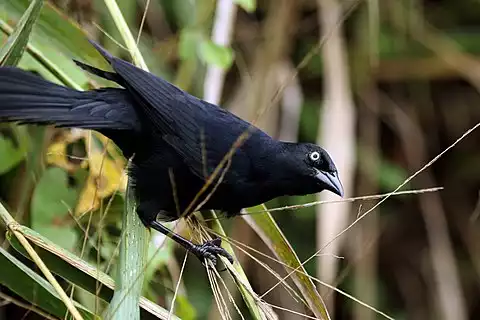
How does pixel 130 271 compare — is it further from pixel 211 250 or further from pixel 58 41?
pixel 58 41

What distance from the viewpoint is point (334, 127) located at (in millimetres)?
3584

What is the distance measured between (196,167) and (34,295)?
51 cm

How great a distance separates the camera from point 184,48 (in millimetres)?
2809

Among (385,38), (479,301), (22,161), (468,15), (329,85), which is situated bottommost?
(22,161)

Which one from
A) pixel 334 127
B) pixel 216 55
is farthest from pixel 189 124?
pixel 334 127

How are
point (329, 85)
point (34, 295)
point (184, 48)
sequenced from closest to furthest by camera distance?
1. point (34, 295)
2. point (184, 48)
3. point (329, 85)

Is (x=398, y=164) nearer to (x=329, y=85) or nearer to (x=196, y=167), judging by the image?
(x=329, y=85)

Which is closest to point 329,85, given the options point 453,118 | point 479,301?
point 453,118

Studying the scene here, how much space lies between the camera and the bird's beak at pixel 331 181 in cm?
208

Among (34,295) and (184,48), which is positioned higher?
(184,48)

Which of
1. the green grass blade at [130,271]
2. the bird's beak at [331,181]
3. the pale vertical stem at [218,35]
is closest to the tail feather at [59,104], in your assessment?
the green grass blade at [130,271]

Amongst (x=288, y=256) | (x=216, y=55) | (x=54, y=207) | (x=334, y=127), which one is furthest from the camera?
(x=334, y=127)

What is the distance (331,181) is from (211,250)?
343mm

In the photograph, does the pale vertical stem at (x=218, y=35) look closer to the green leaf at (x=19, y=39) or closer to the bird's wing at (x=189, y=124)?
the bird's wing at (x=189, y=124)
